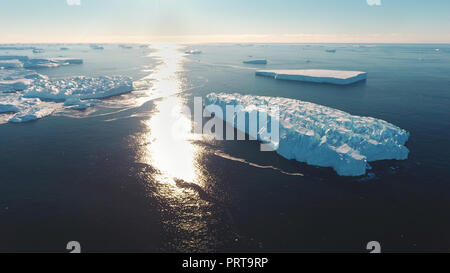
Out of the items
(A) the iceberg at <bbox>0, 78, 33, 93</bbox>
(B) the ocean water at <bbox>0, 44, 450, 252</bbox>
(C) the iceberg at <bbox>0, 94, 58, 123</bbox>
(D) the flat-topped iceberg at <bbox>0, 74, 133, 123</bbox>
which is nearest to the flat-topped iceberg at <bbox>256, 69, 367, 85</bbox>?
(B) the ocean water at <bbox>0, 44, 450, 252</bbox>

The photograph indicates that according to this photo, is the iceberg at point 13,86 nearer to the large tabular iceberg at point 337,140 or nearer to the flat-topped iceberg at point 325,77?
the large tabular iceberg at point 337,140

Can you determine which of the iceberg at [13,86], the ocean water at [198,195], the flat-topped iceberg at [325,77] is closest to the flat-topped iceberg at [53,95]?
the iceberg at [13,86]

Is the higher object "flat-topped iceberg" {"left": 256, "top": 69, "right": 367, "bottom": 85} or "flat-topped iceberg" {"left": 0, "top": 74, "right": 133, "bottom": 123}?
"flat-topped iceberg" {"left": 256, "top": 69, "right": 367, "bottom": 85}

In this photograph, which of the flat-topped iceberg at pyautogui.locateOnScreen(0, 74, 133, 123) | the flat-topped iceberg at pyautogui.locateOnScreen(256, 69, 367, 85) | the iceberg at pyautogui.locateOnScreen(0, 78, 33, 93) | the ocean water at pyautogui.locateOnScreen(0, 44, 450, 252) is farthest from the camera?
the flat-topped iceberg at pyautogui.locateOnScreen(256, 69, 367, 85)

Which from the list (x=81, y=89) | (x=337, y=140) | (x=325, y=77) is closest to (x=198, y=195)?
(x=337, y=140)

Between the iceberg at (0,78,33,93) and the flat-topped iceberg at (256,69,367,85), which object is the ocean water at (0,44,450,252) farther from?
the iceberg at (0,78,33,93)

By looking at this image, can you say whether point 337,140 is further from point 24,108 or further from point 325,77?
point 24,108

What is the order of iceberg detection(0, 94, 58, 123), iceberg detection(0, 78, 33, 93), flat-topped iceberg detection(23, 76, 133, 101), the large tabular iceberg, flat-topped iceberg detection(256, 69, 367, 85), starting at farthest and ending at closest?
1. flat-topped iceberg detection(256, 69, 367, 85)
2. iceberg detection(0, 78, 33, 93)
3. flat-topped iceberg detection(23, 76, 133, 101)
4. iceberg detection(0, 94, 58, 123)
5. the large tabular iceberg
